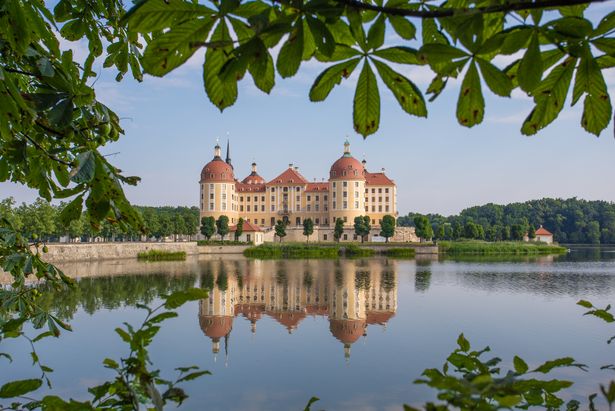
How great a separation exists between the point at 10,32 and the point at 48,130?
35 cm

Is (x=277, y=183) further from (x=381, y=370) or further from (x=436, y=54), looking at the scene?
(x=436, y=54)

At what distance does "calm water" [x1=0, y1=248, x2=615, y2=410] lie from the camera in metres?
7.53

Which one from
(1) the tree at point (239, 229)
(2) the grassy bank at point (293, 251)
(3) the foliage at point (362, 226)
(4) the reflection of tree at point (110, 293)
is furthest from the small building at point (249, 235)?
(4) the reflection of tree at point (110, 293)

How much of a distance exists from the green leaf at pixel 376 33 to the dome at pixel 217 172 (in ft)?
179

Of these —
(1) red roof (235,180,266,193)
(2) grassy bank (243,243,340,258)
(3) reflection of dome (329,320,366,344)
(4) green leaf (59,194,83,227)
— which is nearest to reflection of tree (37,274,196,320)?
(3) reflection of dome (329,320,366,344)

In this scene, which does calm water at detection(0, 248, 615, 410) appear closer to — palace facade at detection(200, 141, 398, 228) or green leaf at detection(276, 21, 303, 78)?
green leaf at detection(276, 21, 303, 78)

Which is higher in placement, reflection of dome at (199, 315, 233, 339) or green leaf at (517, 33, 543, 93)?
green leaf at (517, 33, 543, 93)

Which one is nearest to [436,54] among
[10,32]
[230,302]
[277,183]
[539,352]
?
[10,32]

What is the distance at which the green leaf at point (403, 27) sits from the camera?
81 centimetres

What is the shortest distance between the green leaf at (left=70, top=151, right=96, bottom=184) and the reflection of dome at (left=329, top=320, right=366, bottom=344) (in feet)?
32.9

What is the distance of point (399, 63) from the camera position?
819 millimetres

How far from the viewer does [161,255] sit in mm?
36812

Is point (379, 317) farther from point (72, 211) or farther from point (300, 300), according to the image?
point (72, 211)

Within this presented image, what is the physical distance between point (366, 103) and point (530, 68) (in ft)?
0.89
